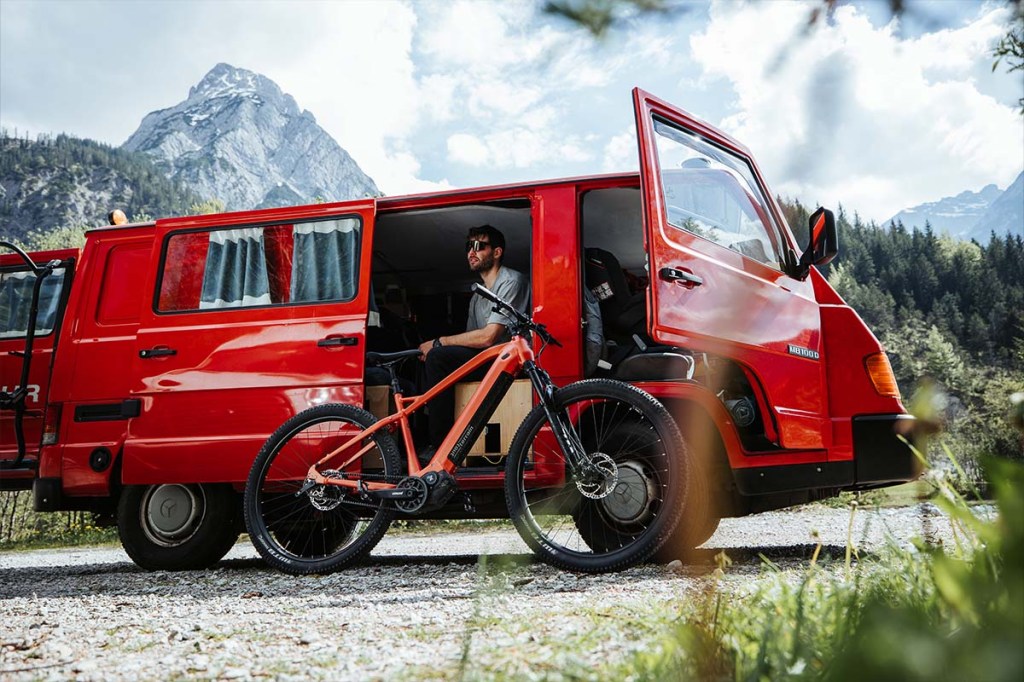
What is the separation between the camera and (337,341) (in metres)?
4.98

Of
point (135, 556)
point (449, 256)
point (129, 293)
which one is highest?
point (449, 256)

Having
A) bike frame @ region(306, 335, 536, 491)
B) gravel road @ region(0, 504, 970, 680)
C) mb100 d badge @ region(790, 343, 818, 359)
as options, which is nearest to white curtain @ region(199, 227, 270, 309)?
bike frame @ region(306, 335, 536, 491)

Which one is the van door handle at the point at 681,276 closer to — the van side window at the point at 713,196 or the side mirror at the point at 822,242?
the van side window at the point at 713,196

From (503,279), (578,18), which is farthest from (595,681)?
(503,279)

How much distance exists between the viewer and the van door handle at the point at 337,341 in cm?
497

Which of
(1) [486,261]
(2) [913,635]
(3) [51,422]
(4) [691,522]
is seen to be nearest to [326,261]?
(1) [486,261]

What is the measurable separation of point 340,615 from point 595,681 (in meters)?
1.52

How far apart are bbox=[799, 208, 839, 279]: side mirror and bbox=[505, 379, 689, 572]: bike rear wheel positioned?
4.29 ft

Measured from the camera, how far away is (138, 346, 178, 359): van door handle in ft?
17.2

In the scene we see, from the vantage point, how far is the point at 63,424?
5.43 meters

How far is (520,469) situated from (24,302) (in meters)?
4.07

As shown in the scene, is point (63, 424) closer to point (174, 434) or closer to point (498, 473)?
point (174, 434)

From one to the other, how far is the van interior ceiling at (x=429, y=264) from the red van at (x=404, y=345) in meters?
0.07

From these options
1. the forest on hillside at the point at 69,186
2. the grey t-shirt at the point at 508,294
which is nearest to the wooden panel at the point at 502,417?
the grey t-shirt at the point at 508,294
